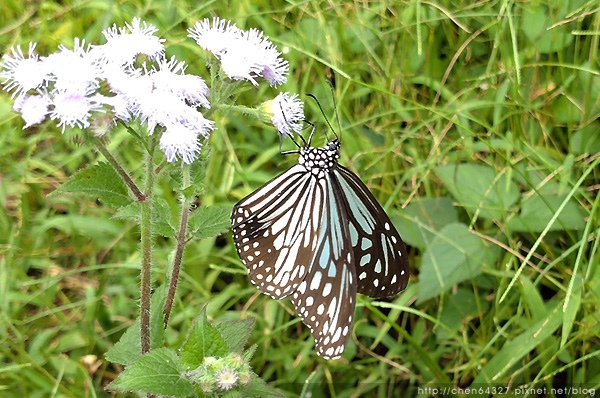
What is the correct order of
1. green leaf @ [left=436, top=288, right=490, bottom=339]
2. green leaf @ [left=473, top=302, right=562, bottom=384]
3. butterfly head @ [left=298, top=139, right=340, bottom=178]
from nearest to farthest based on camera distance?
butterfly head @ [left=298, top=139, right=340, bottom=178] < green leaf @ [left=473, top=302, right=562, bottom=384] < green leaf @ [left=436, top=288, right=490, bottom=339]

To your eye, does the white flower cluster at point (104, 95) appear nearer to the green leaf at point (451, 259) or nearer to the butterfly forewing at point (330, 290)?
the butterfly forewing at point (330, 290)

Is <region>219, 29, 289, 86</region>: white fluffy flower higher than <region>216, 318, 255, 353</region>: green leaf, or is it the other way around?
<region>219, 29, 289, 86</region>: white fluffy flower

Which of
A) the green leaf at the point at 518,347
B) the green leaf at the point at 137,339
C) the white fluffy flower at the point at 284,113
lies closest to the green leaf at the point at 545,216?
the green leaf at the point at 518,347

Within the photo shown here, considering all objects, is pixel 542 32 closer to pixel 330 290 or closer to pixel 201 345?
pixel 330 290

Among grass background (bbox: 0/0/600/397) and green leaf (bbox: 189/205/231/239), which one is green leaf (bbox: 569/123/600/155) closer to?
grass background (bbox: 0/0/600/397)

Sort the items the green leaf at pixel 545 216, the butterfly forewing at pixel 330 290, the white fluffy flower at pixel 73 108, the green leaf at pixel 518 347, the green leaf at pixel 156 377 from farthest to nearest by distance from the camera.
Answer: the green leaf at pixel 545 216 → the green leaf at pixel 518 347 → the butterfly forewing at pixel 330 290 → the green leaf at pixel 156 377 → the white fluffy flower at pixel 73 108

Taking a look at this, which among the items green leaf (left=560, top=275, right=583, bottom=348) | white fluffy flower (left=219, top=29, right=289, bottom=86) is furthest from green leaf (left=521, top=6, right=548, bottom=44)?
white fluffy flower (left=219, top=29, right=289, bottom=86)
